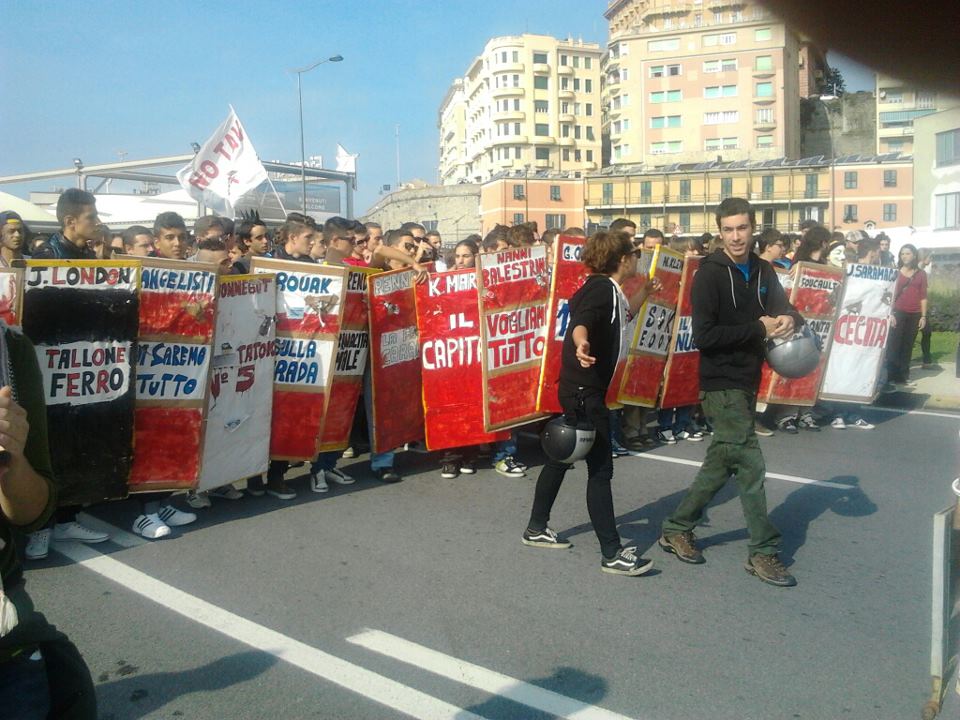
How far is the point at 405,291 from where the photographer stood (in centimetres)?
723

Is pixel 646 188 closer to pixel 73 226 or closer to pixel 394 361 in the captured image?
pixel 394 361

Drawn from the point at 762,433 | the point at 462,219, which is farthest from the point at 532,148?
the point at 762,433

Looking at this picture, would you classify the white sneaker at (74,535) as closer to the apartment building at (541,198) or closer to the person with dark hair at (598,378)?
the person with dark hair at (598,378)

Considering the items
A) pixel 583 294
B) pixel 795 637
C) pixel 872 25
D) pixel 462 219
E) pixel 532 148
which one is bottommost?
pixel 795 637

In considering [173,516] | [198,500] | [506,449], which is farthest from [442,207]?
[173,516]

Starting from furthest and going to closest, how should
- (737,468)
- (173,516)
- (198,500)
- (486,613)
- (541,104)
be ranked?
(541,104) → (198,500) → (173,516) → (737,468) → (486,613)

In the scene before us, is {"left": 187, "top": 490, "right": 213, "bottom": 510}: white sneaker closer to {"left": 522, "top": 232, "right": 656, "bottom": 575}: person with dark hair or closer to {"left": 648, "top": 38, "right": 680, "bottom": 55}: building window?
{"left": 522, "top": 232, "right": 656, "bottom": 575}: person with dark hair

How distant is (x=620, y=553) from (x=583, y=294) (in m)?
1.52

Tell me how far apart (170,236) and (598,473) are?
380cm

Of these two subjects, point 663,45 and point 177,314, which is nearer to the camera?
point 663,45

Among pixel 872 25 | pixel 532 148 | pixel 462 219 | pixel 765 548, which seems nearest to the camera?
pixel 872 25

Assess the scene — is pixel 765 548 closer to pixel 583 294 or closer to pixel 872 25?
pixel 583 294

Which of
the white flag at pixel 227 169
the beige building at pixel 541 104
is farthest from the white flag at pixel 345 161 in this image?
the beige building at pixel 541 104

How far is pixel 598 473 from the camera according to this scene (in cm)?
505
